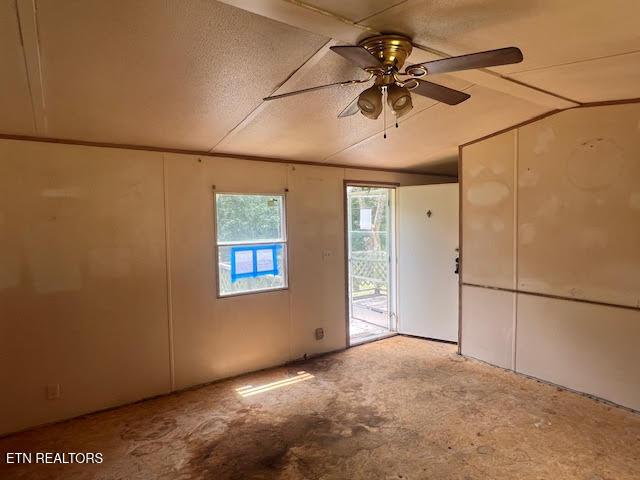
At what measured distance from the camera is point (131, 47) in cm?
177

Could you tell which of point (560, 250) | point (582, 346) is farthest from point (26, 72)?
point (582, 346)

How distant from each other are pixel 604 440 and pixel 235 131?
11.2 ft

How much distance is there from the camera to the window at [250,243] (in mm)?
3588

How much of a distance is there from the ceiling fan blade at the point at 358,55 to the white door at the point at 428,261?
3.04m

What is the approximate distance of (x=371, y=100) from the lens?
69.2 inches

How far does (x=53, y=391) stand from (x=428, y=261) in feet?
12.6

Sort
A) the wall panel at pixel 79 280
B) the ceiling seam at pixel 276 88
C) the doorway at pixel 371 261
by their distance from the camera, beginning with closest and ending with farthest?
the ceiling seam at pixel 276 88, the wall panel at pixel 79 280, the doorway at pixel 371 261

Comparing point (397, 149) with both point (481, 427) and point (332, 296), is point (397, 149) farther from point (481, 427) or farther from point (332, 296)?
point (481, 427)

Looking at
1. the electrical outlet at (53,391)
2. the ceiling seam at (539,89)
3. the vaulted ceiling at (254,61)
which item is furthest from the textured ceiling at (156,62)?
the electrical outlet at (53,391)

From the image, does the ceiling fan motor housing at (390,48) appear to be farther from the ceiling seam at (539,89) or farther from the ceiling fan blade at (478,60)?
the ceiling seam at (539,89)

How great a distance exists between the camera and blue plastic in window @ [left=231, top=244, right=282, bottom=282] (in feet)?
12.0

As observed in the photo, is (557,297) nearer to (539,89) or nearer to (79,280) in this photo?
(539,89)

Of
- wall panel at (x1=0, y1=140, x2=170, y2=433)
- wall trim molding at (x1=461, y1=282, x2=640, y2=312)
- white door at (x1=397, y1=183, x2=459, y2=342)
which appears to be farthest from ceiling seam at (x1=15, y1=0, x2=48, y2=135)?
wall trim molding at (x1=461, y1=282, x2=640, y2=312)

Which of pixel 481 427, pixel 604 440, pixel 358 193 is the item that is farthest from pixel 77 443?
pixel 358 193
